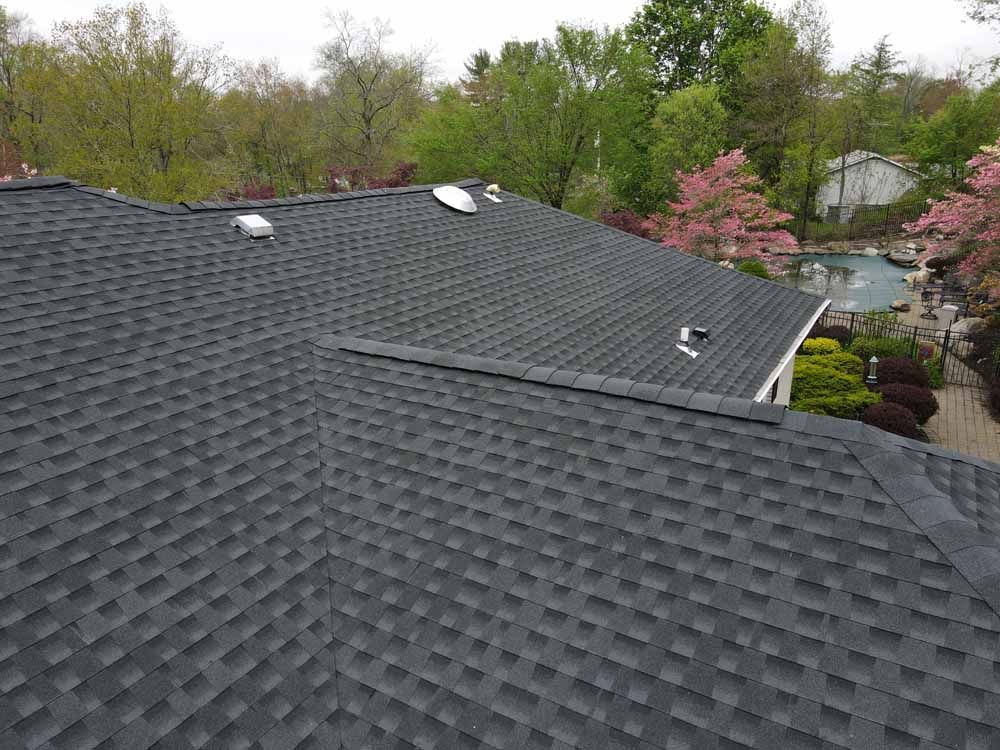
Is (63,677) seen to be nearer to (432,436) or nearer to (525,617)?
(525,617)

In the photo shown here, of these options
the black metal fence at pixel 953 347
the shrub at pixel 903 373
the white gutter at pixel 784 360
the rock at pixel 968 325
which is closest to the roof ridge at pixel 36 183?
the white gutter at pixel 784 360

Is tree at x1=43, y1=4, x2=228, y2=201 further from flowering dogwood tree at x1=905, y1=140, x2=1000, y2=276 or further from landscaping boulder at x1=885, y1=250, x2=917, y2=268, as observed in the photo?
landscaping boulder at x1=885, y1=250, x2=917, y2=268

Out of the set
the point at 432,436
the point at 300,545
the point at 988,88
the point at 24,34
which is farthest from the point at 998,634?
the point at 988,88

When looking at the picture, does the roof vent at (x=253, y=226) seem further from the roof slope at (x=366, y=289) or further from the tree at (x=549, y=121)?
the tree at (x=549, y=121)

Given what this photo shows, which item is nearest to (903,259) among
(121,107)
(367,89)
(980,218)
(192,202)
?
(980,218)

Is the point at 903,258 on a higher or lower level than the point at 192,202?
lower

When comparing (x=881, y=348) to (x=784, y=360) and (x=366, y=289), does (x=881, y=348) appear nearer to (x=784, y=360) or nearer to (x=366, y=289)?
(x=784, y=360)
